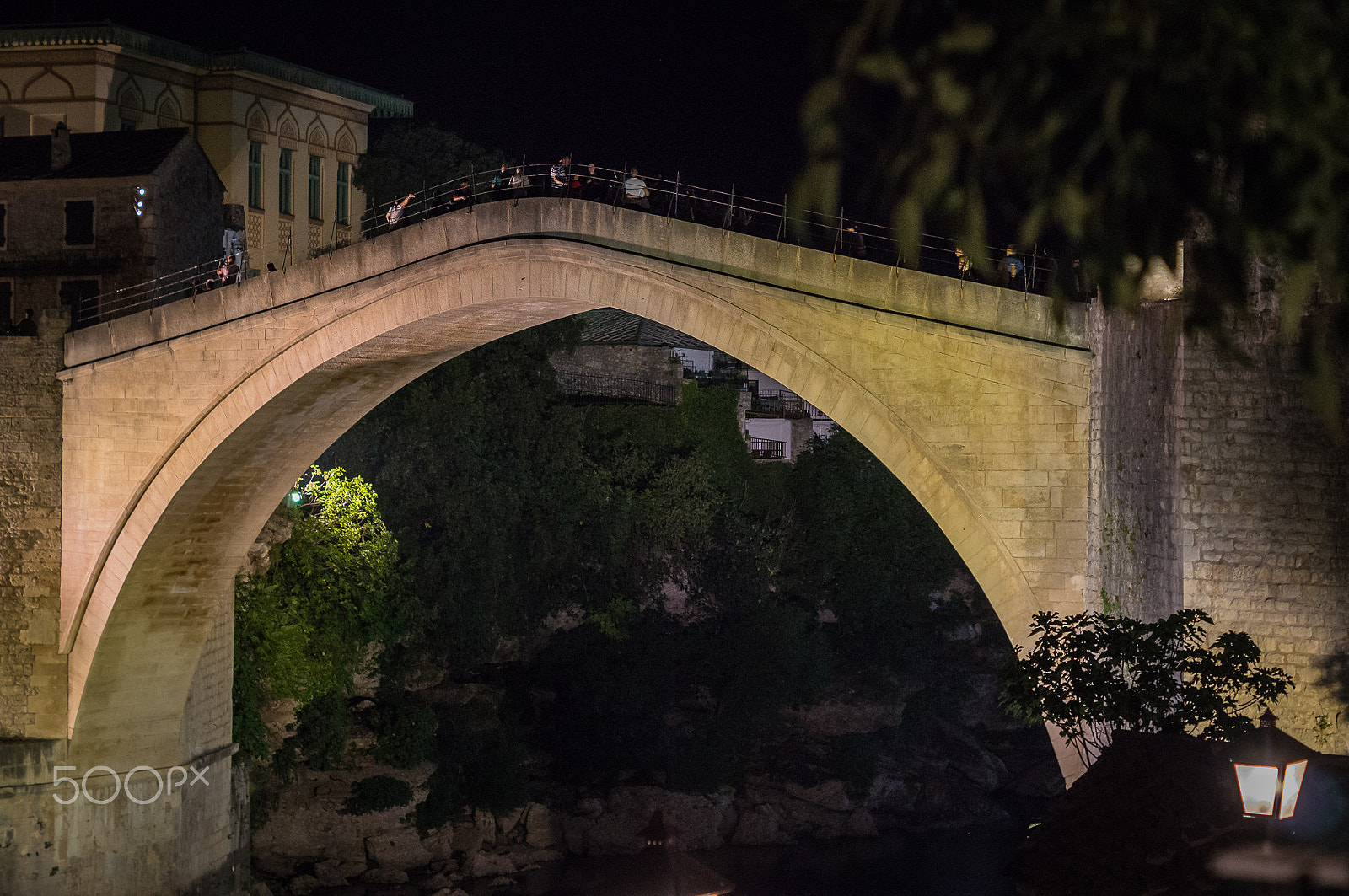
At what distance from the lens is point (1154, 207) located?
254 centimetres

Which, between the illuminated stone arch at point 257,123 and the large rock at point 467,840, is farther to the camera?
the illuminated stone arch at point 257,123

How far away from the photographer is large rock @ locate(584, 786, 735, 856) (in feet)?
77.8

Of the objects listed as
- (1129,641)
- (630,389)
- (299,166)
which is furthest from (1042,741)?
(1129,641)

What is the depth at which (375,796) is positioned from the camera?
21.5 metres

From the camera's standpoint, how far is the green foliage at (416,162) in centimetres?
2769

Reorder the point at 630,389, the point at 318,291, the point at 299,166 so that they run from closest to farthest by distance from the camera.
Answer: the point at 318,291 < the point at 630,389 < the point at 299,166

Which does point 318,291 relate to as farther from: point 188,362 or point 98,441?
point 98,441

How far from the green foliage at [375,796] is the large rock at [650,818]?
3507mm

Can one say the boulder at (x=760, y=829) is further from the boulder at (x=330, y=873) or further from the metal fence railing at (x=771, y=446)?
the metal fence railing at (x=771, y=446)

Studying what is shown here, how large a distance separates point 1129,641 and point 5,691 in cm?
1239

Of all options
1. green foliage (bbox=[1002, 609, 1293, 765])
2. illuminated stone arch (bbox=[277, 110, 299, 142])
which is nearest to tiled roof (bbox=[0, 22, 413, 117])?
illuminated stone arch (bbox=[277, 110, 299, 142])

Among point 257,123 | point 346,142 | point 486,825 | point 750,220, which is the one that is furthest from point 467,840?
point 346,142

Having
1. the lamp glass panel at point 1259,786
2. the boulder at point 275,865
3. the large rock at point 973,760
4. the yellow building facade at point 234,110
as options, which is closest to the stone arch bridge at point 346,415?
the boulder at point 275,865

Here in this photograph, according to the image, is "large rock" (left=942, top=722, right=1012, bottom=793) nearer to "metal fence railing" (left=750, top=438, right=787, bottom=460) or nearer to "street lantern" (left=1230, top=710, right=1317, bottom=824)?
"metal fence railing" (left=750, top=438, right=787, bottom=460)
